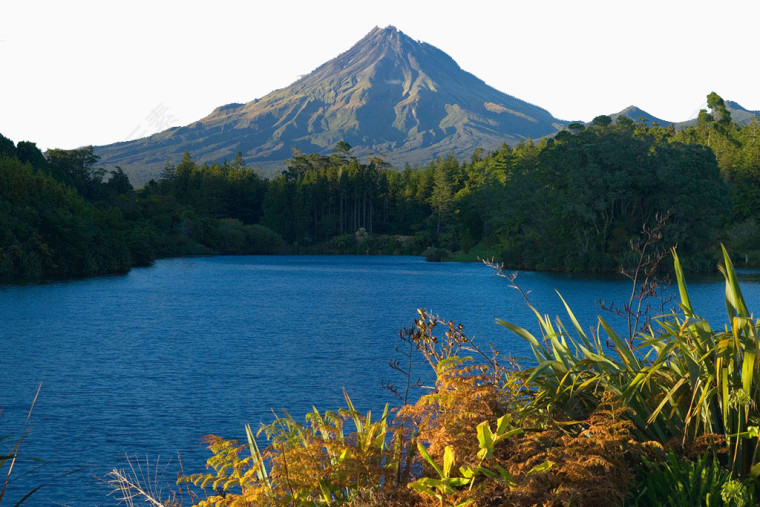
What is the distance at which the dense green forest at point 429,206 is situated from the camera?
1542 inches

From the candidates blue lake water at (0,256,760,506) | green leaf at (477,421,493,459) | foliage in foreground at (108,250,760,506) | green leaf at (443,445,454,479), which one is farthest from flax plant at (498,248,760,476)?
blue lake water at (0,256,760,506)

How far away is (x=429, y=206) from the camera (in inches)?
3391

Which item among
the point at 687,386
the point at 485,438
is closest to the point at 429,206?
the point at 687,386

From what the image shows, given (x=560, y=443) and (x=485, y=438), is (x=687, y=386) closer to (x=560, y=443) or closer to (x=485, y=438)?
(x=560, y=443)

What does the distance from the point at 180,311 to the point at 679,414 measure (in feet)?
73.4

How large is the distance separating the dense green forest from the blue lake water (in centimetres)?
638

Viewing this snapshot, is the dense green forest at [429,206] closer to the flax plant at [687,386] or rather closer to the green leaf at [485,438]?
the flax plant at [687,386]

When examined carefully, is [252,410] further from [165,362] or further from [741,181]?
[741,181]

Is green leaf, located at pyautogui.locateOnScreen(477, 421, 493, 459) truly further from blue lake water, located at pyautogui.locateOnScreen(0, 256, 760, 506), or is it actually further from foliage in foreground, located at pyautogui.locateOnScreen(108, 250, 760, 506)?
blue lake water, located at pyautogui.locateOnScreen(0, 256, 760, 506)

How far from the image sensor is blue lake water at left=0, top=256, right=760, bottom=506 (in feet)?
31.2

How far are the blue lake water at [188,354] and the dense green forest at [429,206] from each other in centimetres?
638

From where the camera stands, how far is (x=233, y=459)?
371 cm

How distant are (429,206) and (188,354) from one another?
7086 centimetres

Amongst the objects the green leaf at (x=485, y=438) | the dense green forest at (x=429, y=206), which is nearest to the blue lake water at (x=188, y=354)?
the green leaf at (x=485, y=438)
